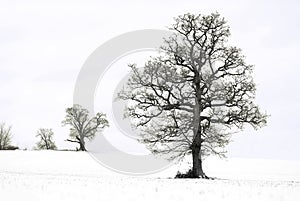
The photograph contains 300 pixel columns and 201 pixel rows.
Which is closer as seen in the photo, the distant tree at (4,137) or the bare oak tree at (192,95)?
the bare oak tree at (192,95)

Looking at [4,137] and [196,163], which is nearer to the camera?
[196,163]

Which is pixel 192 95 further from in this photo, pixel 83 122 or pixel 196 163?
pixel 83 122

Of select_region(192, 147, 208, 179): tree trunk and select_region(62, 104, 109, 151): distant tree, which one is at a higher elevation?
select_region(62, 104, 109, 151): distant tree

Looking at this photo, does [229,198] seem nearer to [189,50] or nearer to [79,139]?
[189,50]

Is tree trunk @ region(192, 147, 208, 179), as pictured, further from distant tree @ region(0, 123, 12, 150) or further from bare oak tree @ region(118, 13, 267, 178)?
distant tree @ region(0, 123, 12, 150)

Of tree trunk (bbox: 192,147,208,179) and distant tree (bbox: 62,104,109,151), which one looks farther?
distant tree (bbox: 62,104,109,151)

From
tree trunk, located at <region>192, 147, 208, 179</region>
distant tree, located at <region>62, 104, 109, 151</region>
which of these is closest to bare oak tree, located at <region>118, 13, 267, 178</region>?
tree trunk, located at <region>192, 147, 208, 179</region>

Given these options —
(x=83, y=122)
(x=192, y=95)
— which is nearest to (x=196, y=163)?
(x=192, y=95)

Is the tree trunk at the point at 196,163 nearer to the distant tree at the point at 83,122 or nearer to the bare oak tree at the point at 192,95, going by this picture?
the bare oak tree at the point at 192,95

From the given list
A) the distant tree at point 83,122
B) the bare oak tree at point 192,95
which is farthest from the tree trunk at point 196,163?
the distant tree at point 83,122

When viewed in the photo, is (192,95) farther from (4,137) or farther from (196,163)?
(4,137)

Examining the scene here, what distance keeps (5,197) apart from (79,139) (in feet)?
190

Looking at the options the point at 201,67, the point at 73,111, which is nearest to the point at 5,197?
the point at 201,67

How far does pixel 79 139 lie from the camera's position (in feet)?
249
